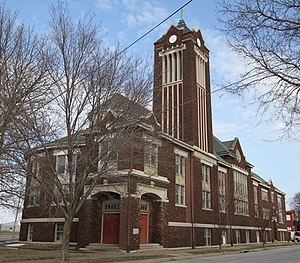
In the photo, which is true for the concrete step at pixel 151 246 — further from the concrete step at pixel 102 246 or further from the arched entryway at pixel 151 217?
the concrete step at pixel 102 246

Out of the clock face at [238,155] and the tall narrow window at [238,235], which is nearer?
the tall narrow window at [238,235]

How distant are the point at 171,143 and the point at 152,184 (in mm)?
4371

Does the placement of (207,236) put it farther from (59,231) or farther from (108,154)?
(108,154)

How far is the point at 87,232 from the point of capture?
88.4 feet

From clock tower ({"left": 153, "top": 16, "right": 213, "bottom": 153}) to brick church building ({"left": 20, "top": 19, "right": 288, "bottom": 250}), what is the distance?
104mm

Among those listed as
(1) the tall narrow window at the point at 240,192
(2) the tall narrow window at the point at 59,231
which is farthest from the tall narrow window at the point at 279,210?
(2) the tall narrow window at the point at 59,231

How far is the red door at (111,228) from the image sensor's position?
26.7m

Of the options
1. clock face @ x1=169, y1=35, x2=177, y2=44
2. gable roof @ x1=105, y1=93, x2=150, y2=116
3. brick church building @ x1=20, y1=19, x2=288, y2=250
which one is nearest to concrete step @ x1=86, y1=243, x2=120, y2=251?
brick church building @ x1=20, y1=19, x2=288, y2=250

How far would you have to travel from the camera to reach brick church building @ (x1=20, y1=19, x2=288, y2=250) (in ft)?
80.6

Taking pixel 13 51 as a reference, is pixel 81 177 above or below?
below

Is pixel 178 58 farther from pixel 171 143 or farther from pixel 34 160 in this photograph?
pixel 34 160

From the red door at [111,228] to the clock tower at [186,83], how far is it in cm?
1127

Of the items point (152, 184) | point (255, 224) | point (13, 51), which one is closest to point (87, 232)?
point (152, 184)

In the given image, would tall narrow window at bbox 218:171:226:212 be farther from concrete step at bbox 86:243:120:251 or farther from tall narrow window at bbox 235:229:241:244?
concrete step at bbox 86:243:120:251
